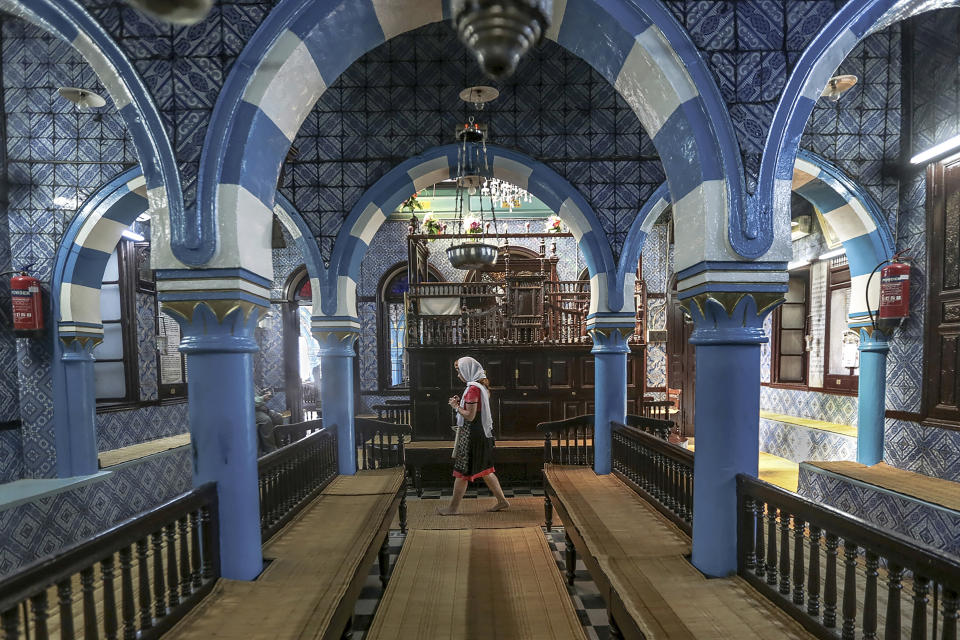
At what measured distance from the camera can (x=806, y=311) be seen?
28.1ft

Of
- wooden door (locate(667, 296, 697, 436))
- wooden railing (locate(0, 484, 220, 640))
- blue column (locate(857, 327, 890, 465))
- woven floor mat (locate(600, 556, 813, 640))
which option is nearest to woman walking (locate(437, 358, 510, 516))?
woven floor mat (locate(600, 556, 813, 640))

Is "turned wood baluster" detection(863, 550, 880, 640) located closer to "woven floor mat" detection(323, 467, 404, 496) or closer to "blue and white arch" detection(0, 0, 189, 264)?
"blue and white arch" detection(0, 0, 189, 264)

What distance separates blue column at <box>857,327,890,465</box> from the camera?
18.4ft

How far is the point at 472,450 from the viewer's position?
214 inches

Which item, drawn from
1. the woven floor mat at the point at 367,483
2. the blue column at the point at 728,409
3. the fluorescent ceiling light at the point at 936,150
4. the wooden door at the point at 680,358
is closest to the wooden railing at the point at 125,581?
the woven floor mat at the point at 367,483

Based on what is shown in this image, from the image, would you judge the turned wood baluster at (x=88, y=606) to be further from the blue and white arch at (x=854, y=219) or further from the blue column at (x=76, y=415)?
the blue and white arch at (x=854, y=219)

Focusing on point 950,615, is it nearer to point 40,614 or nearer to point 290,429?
point 40,614

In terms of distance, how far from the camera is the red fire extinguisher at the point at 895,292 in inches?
207

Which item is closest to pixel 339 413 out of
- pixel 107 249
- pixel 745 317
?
pixel 107 249

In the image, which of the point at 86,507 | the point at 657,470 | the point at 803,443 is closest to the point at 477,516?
the point at 657,470

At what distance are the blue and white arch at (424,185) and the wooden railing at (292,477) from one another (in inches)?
61.1

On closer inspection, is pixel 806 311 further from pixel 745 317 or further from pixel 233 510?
pixel 233 510

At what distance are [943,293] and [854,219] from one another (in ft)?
3.91

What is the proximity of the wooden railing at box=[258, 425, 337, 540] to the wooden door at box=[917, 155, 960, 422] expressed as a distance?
6.12m
